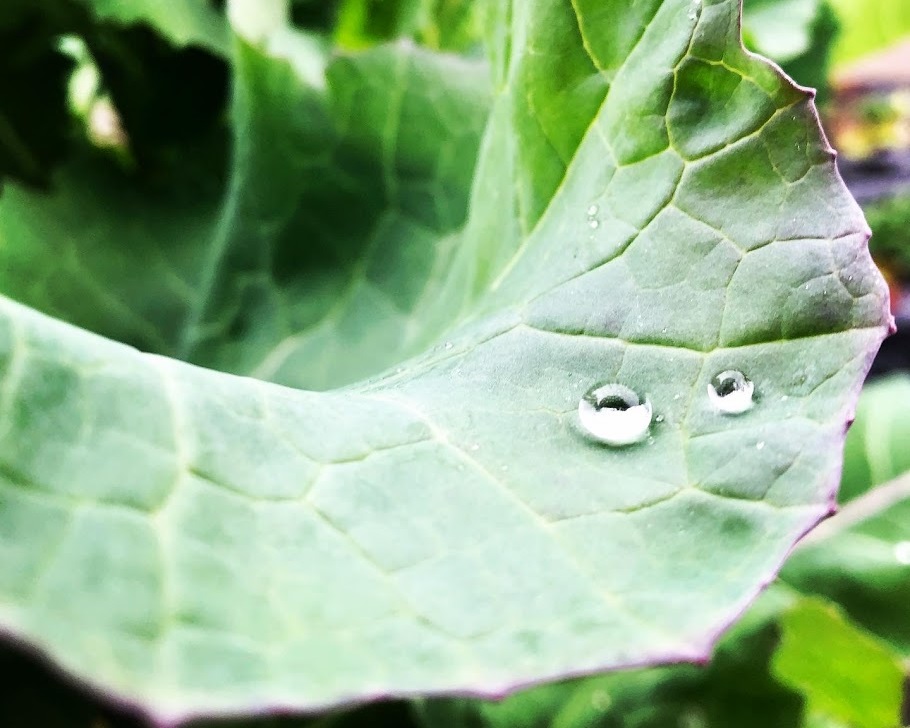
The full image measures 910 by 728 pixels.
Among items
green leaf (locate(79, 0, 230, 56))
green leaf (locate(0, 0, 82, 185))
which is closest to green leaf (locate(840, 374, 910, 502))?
green leaf (locate(79, 0, 230, 56))

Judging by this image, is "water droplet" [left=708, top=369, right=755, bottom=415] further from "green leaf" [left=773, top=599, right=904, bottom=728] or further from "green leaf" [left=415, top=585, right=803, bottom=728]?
"green leaf" [left=773, top=599, right=904, bottom=728]

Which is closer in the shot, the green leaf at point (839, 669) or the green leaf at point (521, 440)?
the green leaf at point (521, 440)

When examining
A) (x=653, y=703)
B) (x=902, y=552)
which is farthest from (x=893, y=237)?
(x=653, y=703)

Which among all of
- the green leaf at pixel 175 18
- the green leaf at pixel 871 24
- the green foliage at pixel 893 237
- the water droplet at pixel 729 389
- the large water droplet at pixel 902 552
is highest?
the green leaf at pixel 871 24

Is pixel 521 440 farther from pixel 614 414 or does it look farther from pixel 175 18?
pixel 175 18

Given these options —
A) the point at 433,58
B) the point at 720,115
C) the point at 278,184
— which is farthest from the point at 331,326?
the point at 720,115

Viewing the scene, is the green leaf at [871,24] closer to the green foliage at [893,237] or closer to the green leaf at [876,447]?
the green leaf at [876,447]

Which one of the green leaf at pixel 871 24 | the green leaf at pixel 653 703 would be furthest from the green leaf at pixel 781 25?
the green leaf at pixel 653 703
